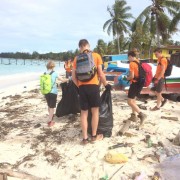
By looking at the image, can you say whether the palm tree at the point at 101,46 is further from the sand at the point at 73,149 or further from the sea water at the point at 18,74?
the sand at the point at 73,149

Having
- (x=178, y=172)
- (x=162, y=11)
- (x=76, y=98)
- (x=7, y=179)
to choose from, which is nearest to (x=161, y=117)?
(x=76, y=98)

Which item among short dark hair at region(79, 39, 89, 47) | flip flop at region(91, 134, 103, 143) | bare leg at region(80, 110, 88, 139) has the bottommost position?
flip flop at region(91, 134, 103, 143)

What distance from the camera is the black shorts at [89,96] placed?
16.0 feet

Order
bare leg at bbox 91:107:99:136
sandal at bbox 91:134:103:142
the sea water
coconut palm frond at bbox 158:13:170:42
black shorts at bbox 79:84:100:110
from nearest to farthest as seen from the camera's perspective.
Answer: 1. black shorts at bbox 79:84:100:110
2. bare leg at bbox 91:107:99:136
3. sandal at bbox 91:134:103:142
4. the sea water
5. coconut palm frond at bbox 158:13:170:42

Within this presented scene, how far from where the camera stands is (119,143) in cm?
500

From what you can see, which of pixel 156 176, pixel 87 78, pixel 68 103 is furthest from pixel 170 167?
pixel 68 103

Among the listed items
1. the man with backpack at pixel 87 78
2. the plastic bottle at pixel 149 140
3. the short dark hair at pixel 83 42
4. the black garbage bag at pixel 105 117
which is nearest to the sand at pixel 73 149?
the plastic bottle at pixel 149 140

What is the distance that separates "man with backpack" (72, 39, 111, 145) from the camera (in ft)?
15.7

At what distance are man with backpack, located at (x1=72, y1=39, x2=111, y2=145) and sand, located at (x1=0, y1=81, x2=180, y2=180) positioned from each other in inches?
19.2

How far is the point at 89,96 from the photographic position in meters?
4.93

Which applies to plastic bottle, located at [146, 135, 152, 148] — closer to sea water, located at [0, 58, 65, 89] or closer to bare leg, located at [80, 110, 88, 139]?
bare leg, located at [80, 110, 88, 139]

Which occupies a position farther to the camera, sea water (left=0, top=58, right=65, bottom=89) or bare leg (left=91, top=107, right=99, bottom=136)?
A: sea water (left=0, top=58, right=65, bottom=89)

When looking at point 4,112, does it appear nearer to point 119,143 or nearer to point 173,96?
point 119,143

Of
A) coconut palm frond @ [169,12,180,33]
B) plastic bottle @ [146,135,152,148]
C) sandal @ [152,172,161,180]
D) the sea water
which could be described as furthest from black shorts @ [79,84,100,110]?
coconut palm frond @ [169,12,180,33]
